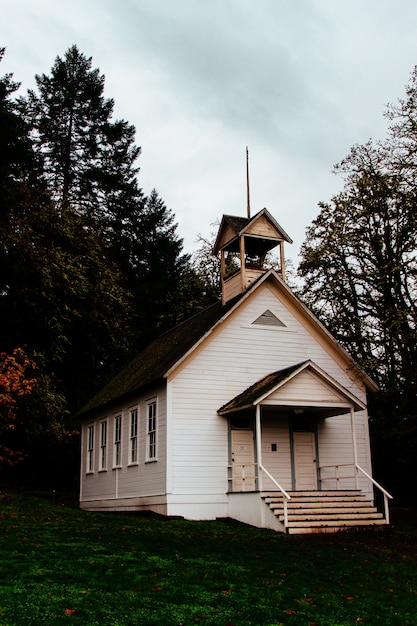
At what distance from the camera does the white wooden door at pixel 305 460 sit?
21.6 meters

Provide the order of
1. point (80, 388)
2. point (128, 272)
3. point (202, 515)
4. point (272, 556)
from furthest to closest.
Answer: point (128, 272) → point (80, 388) → point (202, 515) → point (272, 556)

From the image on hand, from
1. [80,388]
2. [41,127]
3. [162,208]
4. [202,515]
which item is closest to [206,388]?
[202,515]

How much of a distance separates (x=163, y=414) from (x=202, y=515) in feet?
10.0

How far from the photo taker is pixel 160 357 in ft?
78.4

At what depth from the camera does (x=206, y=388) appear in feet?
69.8

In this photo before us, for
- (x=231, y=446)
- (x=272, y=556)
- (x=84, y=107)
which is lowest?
(x=272, y=556)

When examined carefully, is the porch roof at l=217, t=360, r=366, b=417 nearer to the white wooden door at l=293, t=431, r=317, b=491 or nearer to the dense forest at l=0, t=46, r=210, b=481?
the white wooden door at l=293, t=431, r=317, b=491

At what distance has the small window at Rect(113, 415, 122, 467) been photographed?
2444 centimetres

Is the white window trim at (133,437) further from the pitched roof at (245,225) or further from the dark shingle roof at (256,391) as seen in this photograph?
the pitched roof at (245,225)

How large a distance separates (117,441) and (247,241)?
325 inches

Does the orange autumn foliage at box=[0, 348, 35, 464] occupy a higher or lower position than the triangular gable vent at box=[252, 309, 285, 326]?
lower

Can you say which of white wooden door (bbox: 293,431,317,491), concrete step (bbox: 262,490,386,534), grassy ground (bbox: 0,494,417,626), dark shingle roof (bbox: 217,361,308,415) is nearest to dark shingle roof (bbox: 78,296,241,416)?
dark shingle roof (bbox: 217,361,308,415)

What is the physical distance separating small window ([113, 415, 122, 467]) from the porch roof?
16.6ft

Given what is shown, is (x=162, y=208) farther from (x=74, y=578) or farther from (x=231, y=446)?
(x=74, y=578)
